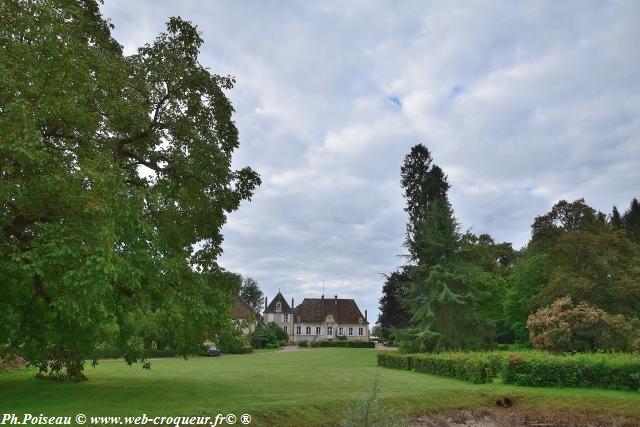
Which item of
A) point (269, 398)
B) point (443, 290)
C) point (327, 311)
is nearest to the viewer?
point (269, 398)

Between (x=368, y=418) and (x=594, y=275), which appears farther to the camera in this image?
(x=594, y=275)

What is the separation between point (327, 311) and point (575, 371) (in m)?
81.0

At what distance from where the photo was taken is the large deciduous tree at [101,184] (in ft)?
35.3

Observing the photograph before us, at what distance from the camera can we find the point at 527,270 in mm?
49688

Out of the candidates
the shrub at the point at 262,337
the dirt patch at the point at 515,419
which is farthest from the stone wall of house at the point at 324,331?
the dirt patch at the point at 515,419

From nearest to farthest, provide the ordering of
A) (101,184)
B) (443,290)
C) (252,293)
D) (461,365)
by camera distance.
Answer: (101,184)
(461,365)
(443,290)
(252,293)

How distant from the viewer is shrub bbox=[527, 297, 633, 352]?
27.4 m

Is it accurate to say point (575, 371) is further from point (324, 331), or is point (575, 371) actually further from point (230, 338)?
point (324, 331)

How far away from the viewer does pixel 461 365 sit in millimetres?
24328

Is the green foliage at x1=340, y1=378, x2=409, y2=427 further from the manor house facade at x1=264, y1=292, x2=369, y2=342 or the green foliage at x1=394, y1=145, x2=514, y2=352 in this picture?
the manor house facade at x1=264, y1=292, x2=369, y2=342

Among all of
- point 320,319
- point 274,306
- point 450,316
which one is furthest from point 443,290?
point 274,306

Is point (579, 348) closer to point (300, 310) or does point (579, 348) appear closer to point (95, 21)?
point (95, 21)

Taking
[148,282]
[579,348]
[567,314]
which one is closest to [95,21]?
[148,282]

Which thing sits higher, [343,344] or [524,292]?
[524,292]
